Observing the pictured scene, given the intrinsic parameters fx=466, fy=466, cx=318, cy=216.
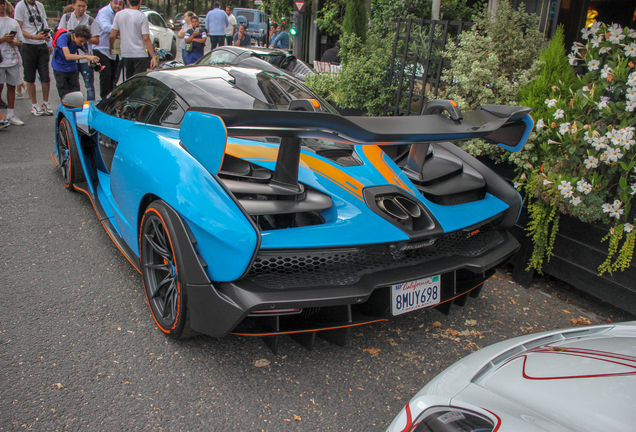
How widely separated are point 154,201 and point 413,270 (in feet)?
4.24

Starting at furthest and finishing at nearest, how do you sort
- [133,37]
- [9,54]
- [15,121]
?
[133,37]
[15,121]
[9,54]

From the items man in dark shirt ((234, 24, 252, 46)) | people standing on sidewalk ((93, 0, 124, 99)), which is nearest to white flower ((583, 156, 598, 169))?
people standing on sidewalk ((93, 0, 124, 99))

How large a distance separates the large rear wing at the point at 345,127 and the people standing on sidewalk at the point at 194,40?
9.59m

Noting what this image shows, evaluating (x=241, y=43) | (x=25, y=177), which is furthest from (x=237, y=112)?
(x=241, y=43)

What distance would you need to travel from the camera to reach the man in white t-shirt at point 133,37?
286 inches

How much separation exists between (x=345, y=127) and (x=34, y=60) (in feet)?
24.0

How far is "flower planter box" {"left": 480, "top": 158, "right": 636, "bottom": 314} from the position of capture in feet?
9.12

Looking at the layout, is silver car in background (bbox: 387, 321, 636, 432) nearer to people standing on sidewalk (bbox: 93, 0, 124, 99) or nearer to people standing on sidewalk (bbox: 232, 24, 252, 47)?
people standing on sidewalk (bbox: 93, 0, 124, 99)

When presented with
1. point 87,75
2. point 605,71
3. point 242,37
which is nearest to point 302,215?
point 605,71

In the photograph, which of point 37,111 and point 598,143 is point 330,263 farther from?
point 37,111

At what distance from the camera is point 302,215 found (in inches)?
87.3

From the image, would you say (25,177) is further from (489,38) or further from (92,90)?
(489,38)

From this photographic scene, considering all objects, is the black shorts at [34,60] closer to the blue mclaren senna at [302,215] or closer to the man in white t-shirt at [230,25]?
the blue mclaren senna at [302,215]

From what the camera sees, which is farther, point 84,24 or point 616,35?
point 84,24
